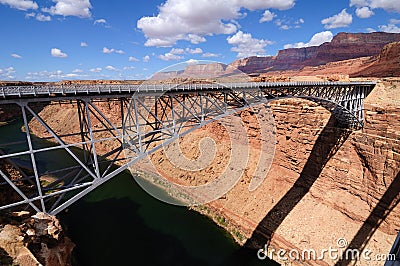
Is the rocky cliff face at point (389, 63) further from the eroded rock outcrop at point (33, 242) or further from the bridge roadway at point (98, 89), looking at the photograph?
the eroded rock outcrop at point (33, 242)

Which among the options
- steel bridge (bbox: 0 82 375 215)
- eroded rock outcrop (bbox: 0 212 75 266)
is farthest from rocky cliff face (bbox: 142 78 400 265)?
eroded rock outcrop (bbox: 0 212 75 266)

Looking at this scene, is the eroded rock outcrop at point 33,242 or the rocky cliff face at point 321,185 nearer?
the eroded rock outcrop at point 33,242

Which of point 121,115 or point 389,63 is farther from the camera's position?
point 389,63

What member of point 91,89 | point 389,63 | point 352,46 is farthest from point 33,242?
point 352,46

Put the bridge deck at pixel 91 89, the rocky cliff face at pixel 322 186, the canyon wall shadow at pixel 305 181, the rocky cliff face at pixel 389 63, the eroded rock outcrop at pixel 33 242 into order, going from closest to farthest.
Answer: the eroded rock outcrop at pixel 33 242, the bridge deck at pixel 91 89, the rocky cliff face at pixel 322 186, the canyon wall shadow at pixel 305 181, the rocky cliff face at pixel 389 63

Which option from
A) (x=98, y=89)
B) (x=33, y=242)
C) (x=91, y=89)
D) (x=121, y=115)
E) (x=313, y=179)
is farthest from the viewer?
(x=313, y=179)

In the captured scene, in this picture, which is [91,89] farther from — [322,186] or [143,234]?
[322,186]

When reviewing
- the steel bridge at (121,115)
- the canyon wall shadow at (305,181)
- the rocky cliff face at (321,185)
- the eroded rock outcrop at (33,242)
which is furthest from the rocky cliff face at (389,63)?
the eroded rock outcrop at (33,242)

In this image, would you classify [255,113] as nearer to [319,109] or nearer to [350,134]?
[319,109]

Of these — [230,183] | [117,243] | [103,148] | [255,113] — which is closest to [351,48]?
[255,113]
